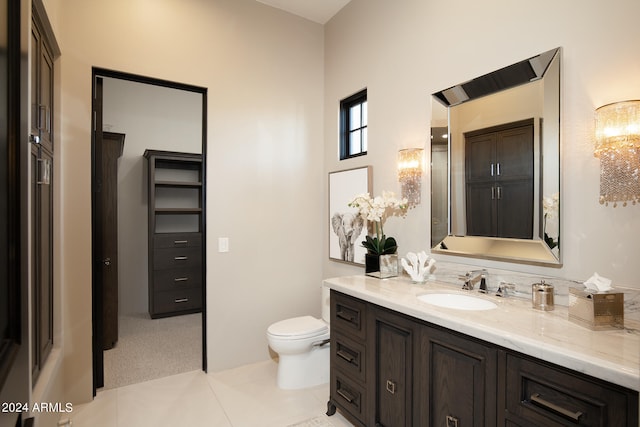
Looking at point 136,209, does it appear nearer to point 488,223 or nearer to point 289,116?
point 289,116

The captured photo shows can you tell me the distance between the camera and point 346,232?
306cm

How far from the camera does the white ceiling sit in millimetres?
3062

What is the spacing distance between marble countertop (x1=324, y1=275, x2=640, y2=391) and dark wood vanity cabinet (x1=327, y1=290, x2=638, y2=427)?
0.04 meters

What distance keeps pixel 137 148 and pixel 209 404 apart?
3.38 metres

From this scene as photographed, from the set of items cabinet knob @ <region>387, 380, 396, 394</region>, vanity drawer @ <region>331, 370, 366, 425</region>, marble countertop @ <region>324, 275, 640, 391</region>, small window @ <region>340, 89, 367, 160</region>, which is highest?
small window @ <region>340, 89, 367, 160</region>

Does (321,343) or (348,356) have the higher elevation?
(348,356)

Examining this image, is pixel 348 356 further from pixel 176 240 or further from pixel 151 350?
pixel 176 240

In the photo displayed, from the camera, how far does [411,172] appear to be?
7.80 ft

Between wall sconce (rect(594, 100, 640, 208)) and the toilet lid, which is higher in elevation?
wall sconce (rect(594, 100, 640, 208))

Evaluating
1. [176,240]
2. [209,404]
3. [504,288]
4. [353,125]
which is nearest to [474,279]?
[504,288]

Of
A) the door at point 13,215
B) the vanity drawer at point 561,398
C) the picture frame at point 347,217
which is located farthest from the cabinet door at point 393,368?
the door at point 13,215

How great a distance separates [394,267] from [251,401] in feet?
4.73

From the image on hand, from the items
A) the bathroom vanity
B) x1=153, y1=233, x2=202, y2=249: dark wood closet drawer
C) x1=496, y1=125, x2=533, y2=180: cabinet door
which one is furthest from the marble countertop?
x1=153, y1=233, x2=202, y2=249: dark wood closet drawer

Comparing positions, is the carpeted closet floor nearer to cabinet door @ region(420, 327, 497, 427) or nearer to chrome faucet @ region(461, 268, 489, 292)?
cabinet door @ region(420, 327, 497, 427)
